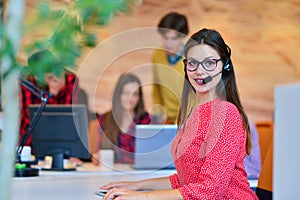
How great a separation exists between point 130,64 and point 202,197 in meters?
4.86

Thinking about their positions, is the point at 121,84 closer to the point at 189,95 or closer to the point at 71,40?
the point at 189,95

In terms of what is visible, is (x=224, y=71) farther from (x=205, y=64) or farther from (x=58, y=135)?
(x=58, y=135)

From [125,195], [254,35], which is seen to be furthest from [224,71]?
[254,35]

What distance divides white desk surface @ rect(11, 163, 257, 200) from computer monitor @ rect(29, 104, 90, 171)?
14 centimetres

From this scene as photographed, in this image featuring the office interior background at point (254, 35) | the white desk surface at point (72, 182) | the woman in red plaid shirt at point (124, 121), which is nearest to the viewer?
the white desk surface at point (72, 182)

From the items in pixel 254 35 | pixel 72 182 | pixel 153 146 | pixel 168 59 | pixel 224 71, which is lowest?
pixel 72 182

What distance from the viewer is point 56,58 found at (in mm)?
545

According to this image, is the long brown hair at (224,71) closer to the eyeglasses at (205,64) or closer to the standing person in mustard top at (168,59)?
the eyeglasses at (205,64)

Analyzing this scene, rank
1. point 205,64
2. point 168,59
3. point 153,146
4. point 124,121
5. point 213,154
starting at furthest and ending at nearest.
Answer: point 168,59
point 124,121
point 153,146
point 205,64
point 213,154

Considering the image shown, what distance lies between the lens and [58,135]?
3791 mm

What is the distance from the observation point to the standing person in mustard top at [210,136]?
1.93 meters

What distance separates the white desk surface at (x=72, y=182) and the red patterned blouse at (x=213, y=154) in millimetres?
502

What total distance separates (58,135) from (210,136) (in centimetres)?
195

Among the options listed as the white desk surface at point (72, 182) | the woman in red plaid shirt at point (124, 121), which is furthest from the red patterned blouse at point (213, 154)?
the woman in red plaid shirt at point (124, 121)
